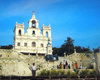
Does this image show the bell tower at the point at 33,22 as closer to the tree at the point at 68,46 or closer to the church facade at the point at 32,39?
the church facade at the point at 32,39

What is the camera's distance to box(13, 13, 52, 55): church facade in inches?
2069

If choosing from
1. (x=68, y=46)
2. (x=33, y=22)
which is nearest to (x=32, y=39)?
(x=33, y=22)

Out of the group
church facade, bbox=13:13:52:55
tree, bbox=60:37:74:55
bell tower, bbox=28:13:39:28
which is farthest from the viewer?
tree, bbox=60:37:74:55

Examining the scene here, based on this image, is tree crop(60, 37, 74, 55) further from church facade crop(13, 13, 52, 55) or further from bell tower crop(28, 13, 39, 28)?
bell tower crop(28, 13, 39, 28)

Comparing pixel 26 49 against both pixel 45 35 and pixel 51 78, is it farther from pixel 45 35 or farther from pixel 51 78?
pixel 51 78

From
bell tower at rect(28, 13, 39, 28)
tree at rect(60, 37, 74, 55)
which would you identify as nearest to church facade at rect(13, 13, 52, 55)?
bell tower at rect(28, 13, 39, 28)

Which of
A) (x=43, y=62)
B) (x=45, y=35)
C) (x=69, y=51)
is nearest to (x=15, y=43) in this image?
(x=45, y=35)

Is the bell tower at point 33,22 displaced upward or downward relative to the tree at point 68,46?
upward

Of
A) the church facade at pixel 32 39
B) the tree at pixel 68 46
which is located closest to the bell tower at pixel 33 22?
the church facade at pixel 32 39

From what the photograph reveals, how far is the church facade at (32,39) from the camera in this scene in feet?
172

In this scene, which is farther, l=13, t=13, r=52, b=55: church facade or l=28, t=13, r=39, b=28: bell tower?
l=28, t=13, r=39, b=28: bell tower

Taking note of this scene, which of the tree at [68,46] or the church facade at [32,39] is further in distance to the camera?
the tree at [68,46]

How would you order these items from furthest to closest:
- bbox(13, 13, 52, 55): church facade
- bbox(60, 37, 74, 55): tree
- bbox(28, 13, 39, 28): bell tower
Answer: bbox(60, 37, 74, 55): tree
bbox(28, 13, 39, 28): bell tower
bbox(13, 13, 52, 55): church facade

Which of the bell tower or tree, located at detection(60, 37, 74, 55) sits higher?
the bell tower
